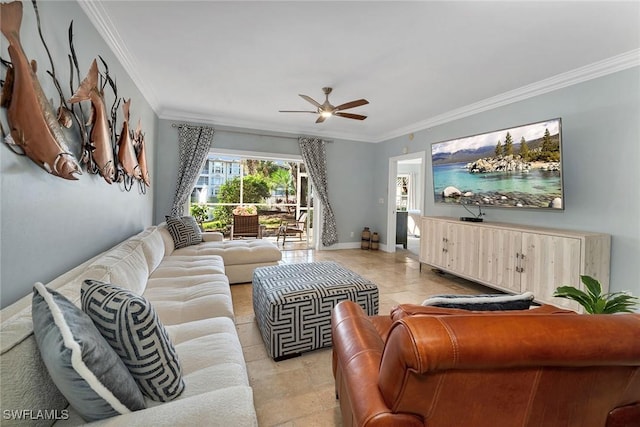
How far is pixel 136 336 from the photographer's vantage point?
2.97 feet

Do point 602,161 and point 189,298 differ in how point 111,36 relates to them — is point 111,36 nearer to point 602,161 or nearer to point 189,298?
point 189,298

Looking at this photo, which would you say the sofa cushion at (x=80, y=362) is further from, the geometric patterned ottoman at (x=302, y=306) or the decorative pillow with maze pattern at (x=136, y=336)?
the geometric patterned ottoman at (x=302, y=306)

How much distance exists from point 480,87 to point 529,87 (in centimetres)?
54

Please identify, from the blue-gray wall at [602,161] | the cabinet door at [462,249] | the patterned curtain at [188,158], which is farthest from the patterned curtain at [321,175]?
the blue-gray wall at [602,161]

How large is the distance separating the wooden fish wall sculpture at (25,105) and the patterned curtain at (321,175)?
4.31 meters

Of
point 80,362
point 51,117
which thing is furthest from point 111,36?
point 80,362

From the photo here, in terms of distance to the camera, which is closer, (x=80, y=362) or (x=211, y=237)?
(x=80, y=362)

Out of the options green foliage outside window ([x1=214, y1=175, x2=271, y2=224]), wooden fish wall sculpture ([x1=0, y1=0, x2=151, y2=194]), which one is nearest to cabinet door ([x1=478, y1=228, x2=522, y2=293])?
wooden fish wall sculpture ([x1=0, y1=0, x2=151, y2=194])

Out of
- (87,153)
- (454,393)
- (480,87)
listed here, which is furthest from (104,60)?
(480,87)

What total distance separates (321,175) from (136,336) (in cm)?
495

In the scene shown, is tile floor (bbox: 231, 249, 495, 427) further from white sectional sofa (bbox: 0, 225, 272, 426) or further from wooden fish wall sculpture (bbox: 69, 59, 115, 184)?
wooden fish wall sculpture (bbox: 69, 59, 115, 184)

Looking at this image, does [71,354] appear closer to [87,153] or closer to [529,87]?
[87,153]

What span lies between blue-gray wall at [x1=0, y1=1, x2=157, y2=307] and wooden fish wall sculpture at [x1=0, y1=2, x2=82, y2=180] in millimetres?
38

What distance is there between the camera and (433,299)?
1.16 meters
